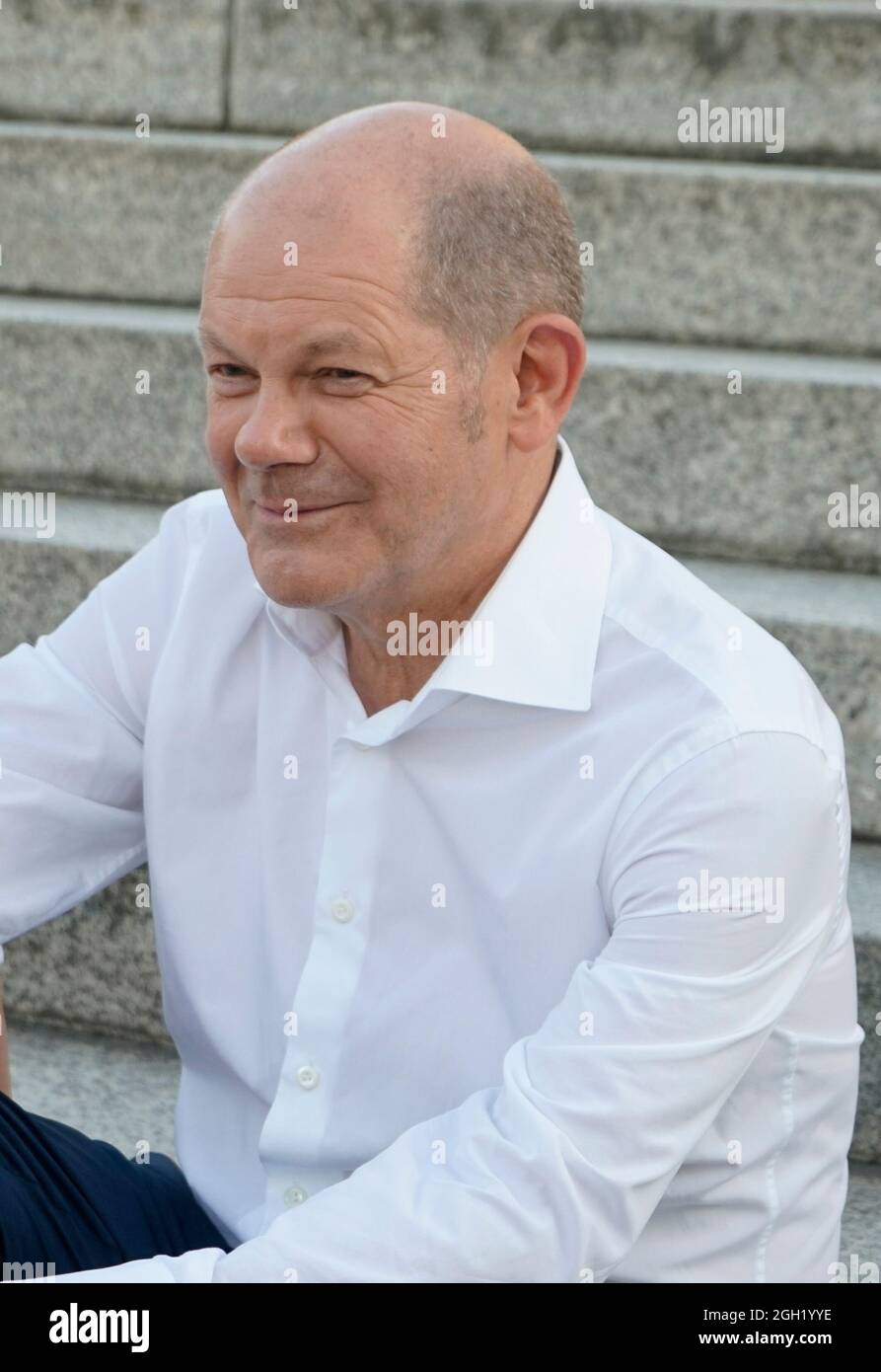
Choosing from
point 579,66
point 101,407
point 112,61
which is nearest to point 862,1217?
point 101,407

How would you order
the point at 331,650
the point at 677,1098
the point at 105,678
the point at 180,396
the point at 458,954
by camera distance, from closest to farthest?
the point at 677,1098 < the point at 458,954 < the point at 331,650 < the point at 105,678 < the point at 180,396

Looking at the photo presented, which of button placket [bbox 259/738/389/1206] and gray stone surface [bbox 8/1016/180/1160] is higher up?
button placket [bbox 259/738/389/1206]

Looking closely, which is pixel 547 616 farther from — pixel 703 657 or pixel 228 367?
pixel 228 367

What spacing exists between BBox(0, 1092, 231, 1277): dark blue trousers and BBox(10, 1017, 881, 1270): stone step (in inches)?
14.9

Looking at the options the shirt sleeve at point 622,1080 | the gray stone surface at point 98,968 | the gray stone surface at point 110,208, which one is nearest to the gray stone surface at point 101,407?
the gray stone surface at point 110,208

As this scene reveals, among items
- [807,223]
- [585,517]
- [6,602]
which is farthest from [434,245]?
[807,223]

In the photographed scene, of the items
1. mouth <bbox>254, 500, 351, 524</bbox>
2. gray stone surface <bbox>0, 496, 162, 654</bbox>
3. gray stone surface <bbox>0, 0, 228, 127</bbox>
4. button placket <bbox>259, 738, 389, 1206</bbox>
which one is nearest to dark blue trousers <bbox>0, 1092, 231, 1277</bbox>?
button placket <bbox>259, 738, 389, 1206</bbox>

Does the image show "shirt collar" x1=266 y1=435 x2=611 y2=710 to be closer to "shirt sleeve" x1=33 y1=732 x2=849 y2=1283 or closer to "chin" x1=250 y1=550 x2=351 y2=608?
"chin" x1=250 y1=550 x2=351 y2=608

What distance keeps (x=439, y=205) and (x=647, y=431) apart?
4.05 ft

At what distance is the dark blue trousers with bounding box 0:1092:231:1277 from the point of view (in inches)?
69.1

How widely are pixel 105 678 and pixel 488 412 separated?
1.93ft
